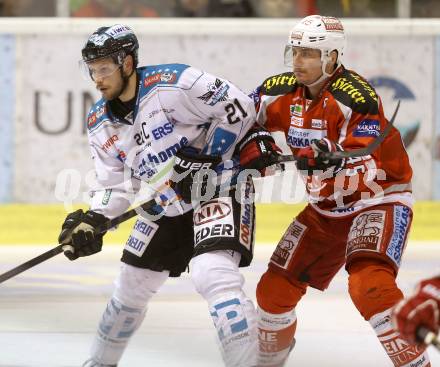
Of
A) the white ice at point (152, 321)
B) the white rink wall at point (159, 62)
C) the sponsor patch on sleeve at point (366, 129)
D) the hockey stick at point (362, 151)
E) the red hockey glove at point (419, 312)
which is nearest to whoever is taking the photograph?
the red hockey glove at point (419, 312)

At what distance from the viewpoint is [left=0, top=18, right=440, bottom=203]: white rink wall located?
328 inches

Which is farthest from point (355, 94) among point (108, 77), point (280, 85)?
point (108, 77)

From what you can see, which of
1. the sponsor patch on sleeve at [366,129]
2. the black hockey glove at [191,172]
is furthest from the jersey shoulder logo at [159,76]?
Result: the sponsor patch on sleeve at [366,129]

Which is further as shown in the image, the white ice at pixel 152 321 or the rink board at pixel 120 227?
the rink board at pixel 120 227

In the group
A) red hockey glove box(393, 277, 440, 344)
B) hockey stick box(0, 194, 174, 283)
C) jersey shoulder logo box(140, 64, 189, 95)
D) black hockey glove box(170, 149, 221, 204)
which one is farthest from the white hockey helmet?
red hockey glove box(393, 277, 440, 344)

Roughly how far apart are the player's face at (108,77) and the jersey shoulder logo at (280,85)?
60 cm

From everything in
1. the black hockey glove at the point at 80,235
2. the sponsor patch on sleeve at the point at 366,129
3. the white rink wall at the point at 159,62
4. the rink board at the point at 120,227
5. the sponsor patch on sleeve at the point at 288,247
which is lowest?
the rink board at the point at 120,227

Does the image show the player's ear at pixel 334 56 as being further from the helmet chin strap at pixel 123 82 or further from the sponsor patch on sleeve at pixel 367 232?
the helmet chin strap at pixel 123 82

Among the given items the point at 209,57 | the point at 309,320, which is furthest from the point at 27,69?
the point at 309,320

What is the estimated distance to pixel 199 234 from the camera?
14.2 feet

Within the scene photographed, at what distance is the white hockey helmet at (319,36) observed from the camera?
4602mm

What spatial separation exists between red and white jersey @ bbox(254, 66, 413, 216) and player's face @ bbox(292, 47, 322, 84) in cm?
7

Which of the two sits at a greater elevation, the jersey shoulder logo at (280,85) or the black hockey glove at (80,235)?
the jersey shoulder logo at (280,85)

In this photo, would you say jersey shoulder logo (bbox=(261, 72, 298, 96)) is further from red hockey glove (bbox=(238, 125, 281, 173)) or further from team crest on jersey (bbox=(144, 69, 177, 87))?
→ team crest on jersey (bbox=(144, 69, 177, 87))
